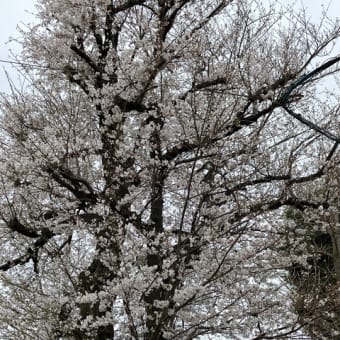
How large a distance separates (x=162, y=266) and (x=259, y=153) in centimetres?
227

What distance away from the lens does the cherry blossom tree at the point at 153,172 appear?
17.8 feet

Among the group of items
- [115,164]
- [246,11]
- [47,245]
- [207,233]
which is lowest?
[207,233]

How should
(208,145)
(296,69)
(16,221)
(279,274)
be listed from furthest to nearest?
(296,69), (279,274), (16,221), (208,145)

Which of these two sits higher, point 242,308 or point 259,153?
point 259,153

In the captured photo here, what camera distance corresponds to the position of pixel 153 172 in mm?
6223

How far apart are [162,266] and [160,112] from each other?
2687 millimetres

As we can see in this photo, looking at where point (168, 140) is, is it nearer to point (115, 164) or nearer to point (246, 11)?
point (115, 164)

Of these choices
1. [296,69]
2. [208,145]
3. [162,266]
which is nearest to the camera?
[162,266]

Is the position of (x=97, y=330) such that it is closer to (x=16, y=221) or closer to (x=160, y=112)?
(x=16, y=221)

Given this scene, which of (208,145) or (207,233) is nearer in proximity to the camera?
(207,233)

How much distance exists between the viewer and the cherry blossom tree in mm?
5434

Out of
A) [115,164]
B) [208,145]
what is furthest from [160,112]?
[208,145]

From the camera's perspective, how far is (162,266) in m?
5.36

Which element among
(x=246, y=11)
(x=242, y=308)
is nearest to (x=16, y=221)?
(x=242, y=308)
